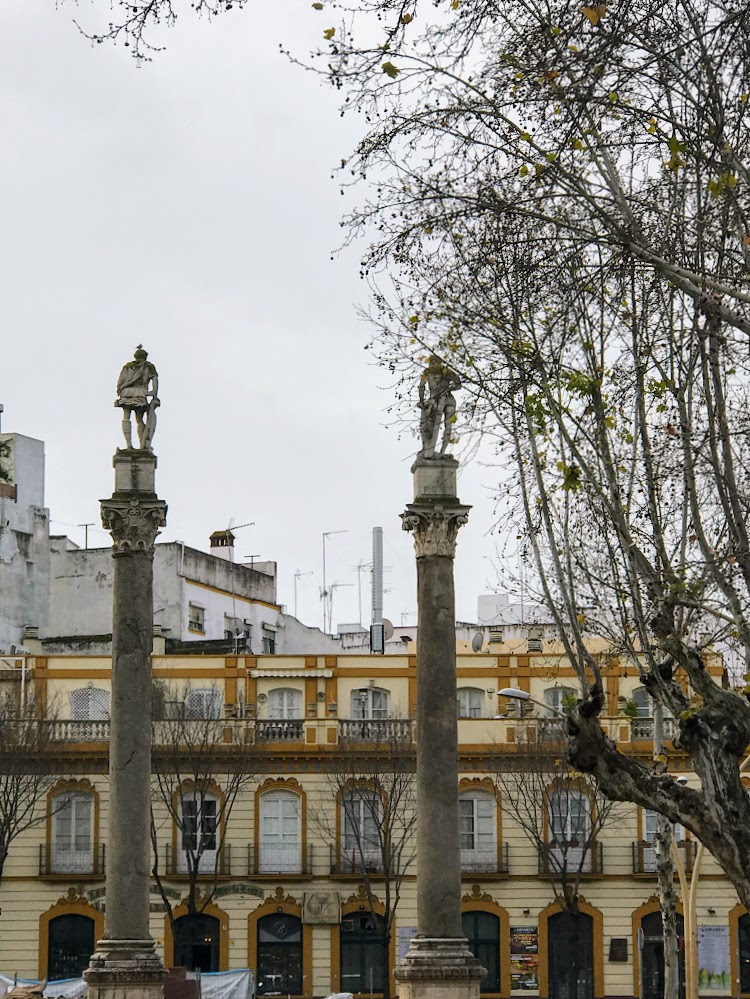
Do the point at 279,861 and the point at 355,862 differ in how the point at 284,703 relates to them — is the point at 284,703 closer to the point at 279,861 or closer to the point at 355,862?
the point at 279,861

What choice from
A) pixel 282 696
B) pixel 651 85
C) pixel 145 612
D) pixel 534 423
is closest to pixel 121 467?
pixel 145 612

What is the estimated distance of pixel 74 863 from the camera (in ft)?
195

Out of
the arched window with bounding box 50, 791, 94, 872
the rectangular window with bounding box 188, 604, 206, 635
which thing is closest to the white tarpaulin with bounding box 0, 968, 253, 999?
the arched window with bounding box 50, 791, 94, 872

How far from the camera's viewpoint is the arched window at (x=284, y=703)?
209 ft

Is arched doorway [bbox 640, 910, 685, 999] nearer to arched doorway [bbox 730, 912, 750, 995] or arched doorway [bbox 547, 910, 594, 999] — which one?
arched doorway [bbox 547, 910, 594, 999]

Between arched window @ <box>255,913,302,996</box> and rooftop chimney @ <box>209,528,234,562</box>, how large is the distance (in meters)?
25.0

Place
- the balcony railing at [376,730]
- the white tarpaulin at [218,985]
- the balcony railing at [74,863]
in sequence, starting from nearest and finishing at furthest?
1. the white tarpaulin at [218,985]
2. the balcony railing at [74,863]
3. the balcony railing at [376,730]

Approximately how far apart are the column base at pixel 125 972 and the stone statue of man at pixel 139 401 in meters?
7.65

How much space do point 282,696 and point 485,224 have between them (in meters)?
45.4

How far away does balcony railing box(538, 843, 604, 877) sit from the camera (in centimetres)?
5809

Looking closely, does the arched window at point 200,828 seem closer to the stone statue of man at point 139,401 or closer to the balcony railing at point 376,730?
the balcony railing at point 376,730

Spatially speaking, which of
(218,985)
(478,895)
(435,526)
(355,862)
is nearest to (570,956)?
(478,895)

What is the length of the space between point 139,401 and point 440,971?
1007 cm

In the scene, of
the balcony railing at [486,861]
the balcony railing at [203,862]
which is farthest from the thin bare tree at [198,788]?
the balcony railing at [486,861]
